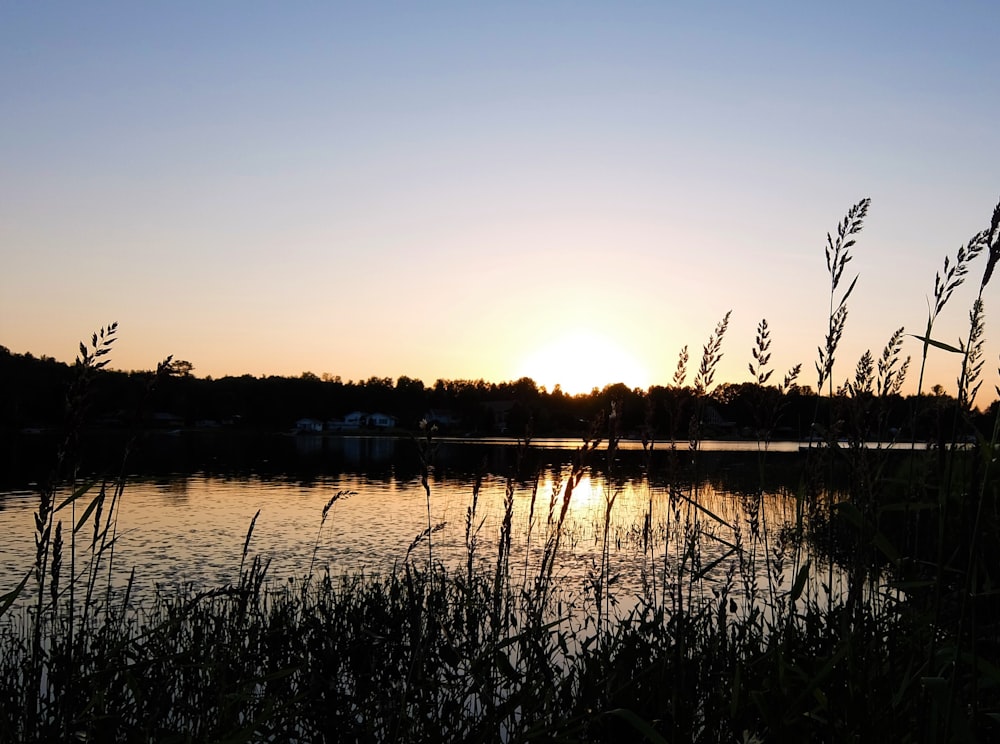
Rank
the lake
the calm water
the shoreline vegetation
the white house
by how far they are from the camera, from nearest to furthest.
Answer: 1. the shoreline vegetation
2. the lake
3. the calm water
4. the white house

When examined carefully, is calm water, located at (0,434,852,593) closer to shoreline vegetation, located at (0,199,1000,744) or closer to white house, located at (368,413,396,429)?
shoreline vegetation, located at (0,199,1000,744)

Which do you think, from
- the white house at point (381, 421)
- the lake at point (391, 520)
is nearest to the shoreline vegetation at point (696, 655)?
the lake at point (391, 520)

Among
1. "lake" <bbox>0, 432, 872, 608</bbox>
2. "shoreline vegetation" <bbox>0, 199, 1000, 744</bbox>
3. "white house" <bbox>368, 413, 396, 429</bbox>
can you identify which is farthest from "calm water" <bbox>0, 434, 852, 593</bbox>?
"white house" <bbox>368, 413, 396, 429</bbox>

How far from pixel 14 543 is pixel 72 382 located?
18.6 meters

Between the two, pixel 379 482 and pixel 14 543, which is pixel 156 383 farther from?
pixel 379 482

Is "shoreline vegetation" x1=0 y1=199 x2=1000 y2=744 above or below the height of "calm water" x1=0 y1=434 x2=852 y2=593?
above

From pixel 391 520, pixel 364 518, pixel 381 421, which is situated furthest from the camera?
pixel 381 421

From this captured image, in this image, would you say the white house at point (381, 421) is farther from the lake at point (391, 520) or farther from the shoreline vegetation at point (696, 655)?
the shoreline vegetation at point (696, 655)

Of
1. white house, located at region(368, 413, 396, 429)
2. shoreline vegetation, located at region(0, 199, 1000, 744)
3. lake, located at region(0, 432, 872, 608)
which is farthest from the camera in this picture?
white house, located at region(368, 413, 396, 429)

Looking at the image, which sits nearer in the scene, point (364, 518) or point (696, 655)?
point (696, 655)

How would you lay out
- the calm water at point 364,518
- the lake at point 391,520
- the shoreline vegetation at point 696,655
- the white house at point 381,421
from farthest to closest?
the white house at point 381,421
the calm water at point 364,518
the lake at point 391,520
the shoreline vegetation at point 696,655

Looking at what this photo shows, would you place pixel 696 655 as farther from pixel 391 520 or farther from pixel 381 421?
pixel 381 421

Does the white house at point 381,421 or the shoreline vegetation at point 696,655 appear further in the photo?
the white house at point 381,421

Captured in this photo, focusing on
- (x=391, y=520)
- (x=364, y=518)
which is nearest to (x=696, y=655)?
(x=391, y=520)
